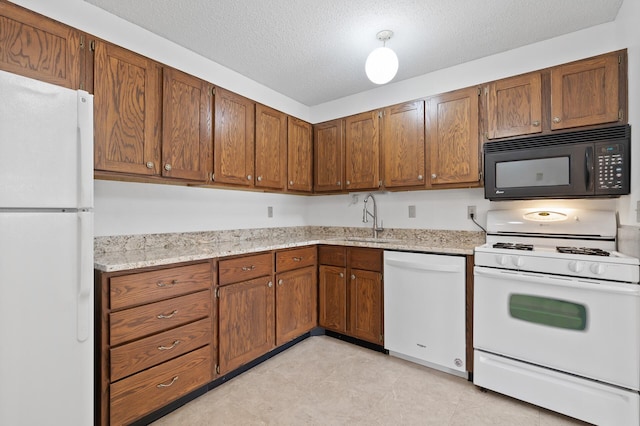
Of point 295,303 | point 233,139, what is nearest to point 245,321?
point 295,303

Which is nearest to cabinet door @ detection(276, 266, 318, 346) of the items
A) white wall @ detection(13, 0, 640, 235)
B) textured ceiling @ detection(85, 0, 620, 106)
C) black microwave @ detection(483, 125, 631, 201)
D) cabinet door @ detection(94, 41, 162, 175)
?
white wall @ detection(13, 0, 640, 235)

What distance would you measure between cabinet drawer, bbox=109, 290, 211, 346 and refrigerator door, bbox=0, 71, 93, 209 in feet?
2.14

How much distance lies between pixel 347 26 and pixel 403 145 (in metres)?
1.14

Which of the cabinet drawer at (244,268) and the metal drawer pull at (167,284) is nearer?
the metal drawer pull at (167,284)

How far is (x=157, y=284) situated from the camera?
1745 mm

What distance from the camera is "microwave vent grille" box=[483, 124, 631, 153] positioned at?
1.90 metres

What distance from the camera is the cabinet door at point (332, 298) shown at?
111 inches

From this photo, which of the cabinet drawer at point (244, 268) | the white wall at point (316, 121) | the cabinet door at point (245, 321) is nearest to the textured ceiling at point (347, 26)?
the white wall at point (316, 121)

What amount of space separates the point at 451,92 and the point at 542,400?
7.61 ft

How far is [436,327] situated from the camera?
2301 millimetres

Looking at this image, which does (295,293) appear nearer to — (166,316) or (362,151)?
(166,316)

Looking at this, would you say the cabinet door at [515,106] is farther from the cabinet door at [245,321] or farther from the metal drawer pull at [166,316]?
the metal drawer pull at [166,316]

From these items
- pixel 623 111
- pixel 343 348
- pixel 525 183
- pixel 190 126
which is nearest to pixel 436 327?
pixel 343 348

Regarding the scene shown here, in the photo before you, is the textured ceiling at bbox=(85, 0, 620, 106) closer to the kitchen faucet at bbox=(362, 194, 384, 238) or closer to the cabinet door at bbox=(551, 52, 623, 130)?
the cabinet door at bbox=(551, 52, 623, 130)
